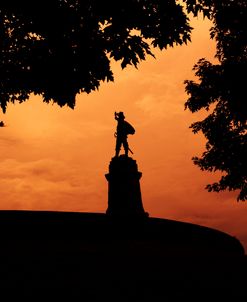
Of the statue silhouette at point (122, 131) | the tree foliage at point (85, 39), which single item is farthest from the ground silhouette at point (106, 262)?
the statue silhouette at point (122, 131)

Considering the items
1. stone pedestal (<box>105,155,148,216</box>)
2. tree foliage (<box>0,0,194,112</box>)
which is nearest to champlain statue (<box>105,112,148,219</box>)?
stone pedestal (<box>105,155,148,216</box>)

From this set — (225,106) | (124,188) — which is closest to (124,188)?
(124,188)

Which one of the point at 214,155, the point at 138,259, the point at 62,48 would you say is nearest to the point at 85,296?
the point at 138,259

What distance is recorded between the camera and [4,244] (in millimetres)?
8844

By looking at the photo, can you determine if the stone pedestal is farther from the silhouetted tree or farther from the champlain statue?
the silhouetted tree

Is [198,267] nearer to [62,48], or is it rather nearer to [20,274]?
[20,274]

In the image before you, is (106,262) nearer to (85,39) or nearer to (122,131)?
(85,39)

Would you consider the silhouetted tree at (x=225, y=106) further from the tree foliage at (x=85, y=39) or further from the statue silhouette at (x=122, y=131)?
the tree foliage at (x=85, y=39)

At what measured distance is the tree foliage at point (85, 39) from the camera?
7.41 m

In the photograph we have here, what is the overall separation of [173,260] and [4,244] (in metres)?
3.52

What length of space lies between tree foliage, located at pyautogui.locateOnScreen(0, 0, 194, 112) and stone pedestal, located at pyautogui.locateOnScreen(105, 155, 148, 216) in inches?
332

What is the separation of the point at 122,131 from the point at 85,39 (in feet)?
32.3

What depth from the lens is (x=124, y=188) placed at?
639 inches

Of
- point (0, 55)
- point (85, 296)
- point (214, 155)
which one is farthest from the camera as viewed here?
point (214, 155)
